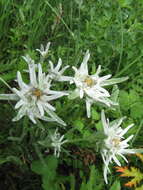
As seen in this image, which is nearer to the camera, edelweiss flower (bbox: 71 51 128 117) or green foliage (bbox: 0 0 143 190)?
edelweiss flower (bbox: 71 51 128 117)

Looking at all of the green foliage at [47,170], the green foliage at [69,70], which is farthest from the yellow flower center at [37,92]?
the green foliage at [47,170]

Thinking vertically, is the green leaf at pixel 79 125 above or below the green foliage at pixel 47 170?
above

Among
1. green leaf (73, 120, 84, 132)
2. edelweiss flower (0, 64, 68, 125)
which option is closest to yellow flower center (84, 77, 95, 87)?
edelweiss flower (0, 64, 68, 125)

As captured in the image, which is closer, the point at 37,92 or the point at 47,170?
the point at 37,92

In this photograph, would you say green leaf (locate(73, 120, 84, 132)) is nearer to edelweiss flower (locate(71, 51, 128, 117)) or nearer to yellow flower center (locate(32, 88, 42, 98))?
edelweiss flower (locate(71, 51, 128, 117))

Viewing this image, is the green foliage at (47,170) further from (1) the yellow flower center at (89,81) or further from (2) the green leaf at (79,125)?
(1) the yellow flower center at (89,81)

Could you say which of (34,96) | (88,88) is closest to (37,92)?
(34,96)

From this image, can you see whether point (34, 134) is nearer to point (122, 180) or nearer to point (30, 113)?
point (30, 113)

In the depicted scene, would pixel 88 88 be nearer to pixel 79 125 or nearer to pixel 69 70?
pixel 79 125

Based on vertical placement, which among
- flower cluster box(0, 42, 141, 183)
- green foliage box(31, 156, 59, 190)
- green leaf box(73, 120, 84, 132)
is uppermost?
flower cluster box(0, 42, 141, 183)

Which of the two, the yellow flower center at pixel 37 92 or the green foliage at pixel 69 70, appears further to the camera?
the green foliage at pixel 69 70

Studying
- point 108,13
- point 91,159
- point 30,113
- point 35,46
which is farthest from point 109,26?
point 30,113
